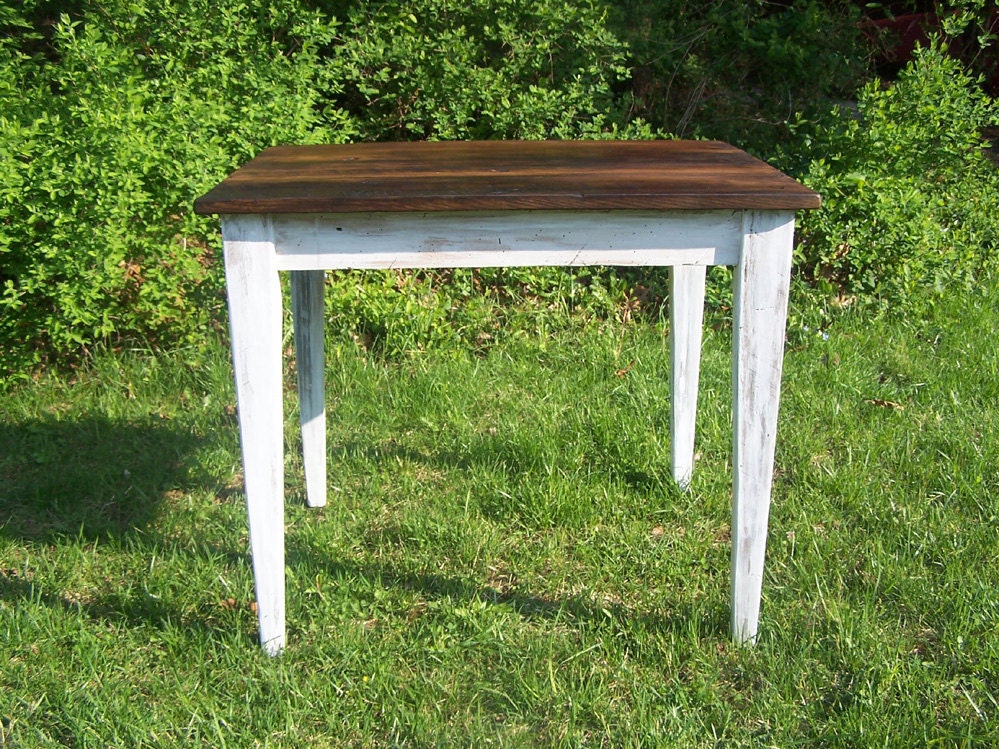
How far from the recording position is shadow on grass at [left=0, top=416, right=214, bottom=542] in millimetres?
2727

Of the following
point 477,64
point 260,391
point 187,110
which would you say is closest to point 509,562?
point 260,391

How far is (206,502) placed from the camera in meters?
2.81

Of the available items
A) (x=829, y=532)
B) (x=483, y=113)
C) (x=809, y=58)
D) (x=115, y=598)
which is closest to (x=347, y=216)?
(x=115, y=598)

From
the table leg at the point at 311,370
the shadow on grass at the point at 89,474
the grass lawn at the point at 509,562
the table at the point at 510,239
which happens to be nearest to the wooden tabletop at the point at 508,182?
the table at the point at 510,239

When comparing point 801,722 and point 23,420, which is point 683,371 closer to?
point 801,722

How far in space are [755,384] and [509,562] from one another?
884mm

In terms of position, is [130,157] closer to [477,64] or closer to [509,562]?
[477,64]

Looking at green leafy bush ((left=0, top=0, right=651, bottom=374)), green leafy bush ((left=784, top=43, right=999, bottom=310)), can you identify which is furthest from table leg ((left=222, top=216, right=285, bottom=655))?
green leafy bush ((left=784, top=43, right=999, bottom=310))

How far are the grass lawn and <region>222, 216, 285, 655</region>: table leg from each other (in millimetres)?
168

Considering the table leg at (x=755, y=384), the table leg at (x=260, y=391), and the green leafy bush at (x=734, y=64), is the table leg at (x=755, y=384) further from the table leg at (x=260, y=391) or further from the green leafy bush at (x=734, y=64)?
the green leafy bush at (x=734, y=64)

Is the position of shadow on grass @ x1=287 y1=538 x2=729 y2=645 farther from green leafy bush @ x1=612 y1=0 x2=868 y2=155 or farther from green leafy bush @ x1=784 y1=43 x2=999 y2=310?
green leafy bush @ x1=612 y1=0 x2=868 y2=155

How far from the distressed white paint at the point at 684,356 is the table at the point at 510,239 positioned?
0.53 meters

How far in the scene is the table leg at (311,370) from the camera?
8.19 ft

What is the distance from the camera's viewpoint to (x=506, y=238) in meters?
1.83
